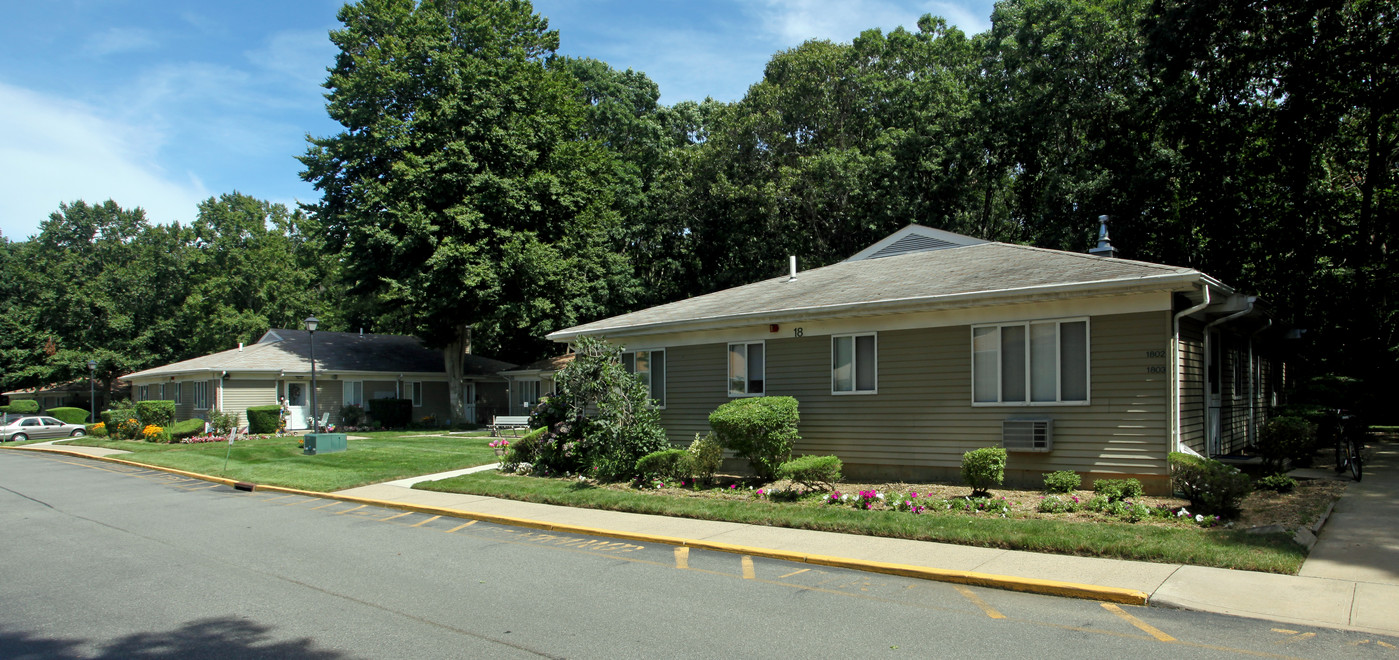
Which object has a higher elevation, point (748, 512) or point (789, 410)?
point (789, 410)

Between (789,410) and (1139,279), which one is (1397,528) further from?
(789,410)

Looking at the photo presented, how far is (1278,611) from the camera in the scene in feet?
21.4

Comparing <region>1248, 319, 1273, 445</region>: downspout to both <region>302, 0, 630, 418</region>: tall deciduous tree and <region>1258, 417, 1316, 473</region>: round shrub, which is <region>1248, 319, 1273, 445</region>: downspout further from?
<region>302, 0, 630, 418</region>: tall deciduous tree

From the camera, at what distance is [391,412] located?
→ 37.9 m

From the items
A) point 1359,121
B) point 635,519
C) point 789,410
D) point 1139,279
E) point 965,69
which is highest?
point 965,69

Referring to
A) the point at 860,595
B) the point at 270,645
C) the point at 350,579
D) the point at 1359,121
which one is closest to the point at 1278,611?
the point at 860,595

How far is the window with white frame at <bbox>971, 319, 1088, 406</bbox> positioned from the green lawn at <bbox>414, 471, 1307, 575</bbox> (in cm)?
300

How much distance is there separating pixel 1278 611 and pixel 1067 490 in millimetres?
5386

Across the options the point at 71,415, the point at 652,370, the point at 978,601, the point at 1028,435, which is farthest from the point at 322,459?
the point at 71,415

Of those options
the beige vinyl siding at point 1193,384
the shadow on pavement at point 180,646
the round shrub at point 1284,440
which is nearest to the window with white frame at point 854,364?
the beige vinyl siding at point 1193,384

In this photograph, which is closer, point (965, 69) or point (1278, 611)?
point (1278, 611)

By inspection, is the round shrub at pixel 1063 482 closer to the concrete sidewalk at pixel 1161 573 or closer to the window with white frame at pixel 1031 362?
the window with white frame at pixel 1031 362

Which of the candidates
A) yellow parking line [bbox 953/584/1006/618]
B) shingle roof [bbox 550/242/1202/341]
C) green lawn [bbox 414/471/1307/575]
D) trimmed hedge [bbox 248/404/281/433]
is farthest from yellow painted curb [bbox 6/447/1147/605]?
trimmed hedge [bbox 248/404/281/433]

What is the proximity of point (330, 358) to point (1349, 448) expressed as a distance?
125ft
